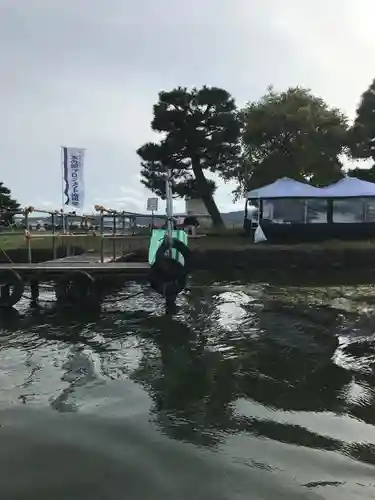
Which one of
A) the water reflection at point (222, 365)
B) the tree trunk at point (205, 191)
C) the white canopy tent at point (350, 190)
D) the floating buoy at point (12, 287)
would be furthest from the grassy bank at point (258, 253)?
the tree trunk at point (205, 191)

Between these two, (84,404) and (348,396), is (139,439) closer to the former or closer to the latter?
(84,404)

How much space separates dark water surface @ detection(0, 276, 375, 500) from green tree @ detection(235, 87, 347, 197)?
1957 cm

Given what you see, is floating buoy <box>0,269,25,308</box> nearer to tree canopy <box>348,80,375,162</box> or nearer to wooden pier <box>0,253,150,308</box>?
wooden pier <box>0,253,150,308</box>

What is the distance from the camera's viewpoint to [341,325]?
9633mm

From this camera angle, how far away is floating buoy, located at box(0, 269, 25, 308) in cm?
1220

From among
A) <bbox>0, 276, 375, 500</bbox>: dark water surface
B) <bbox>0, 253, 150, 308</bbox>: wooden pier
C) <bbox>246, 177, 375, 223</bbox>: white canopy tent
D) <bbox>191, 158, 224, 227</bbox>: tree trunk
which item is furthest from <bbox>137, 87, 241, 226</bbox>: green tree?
<bbox>0, 276, 375, 500</bbox>: dark water surface

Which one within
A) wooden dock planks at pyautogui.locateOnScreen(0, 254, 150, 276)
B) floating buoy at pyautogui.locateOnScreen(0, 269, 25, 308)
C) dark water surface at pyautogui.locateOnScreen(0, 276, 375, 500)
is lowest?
dark water surface at pyautogui.locateOnScreen(0, 276, 375, 500)

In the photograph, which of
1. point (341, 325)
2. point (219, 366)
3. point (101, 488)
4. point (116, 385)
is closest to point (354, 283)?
point (341, 325)

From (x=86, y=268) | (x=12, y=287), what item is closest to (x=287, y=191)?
(x=86, y=268)

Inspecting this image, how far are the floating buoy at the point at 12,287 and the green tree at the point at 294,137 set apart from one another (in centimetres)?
1944

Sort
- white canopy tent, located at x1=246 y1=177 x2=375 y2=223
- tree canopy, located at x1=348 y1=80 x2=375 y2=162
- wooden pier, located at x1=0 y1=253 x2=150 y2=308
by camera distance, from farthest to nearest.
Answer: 1. tree canopy, located at x1=348 y1=80 x2=375 y2=162
2. white canopy tent, located at x1=246 y1=177 x2=375 y2=223
3. wooden pier, located at x1=0 y1=253 x2=150 y2=308

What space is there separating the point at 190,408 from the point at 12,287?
7.78 meters

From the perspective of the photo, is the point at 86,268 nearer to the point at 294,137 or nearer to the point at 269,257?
the point at 269,257

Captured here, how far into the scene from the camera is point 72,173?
63.9ft
